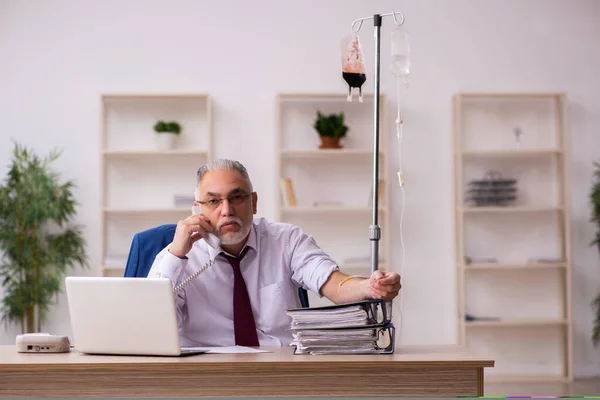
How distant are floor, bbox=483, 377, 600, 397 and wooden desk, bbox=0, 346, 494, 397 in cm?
354

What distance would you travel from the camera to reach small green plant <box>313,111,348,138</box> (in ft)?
19.7

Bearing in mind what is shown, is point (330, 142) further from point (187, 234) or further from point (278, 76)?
point (187, 234)

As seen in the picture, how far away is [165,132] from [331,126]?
3.90 ft

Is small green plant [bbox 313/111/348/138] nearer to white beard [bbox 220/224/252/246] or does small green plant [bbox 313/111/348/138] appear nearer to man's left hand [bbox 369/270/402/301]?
white beard [bbox 220/224/252/246]

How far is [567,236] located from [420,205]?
1.08 m

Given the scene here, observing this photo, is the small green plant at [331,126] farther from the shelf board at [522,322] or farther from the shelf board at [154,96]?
the shelf board at [522,322]

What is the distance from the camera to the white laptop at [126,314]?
2189 mm

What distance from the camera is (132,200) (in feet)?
20.3

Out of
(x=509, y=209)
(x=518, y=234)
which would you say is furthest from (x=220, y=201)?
(x=518, y=234)

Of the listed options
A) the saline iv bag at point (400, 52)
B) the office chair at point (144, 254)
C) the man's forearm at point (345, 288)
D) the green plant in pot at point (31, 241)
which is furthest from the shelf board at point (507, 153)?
the man's forearm at point (345, 288)

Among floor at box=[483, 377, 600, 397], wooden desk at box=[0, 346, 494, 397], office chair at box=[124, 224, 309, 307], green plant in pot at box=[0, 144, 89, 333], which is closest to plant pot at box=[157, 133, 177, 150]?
green plant in pot at box=[0, 144, 89, 333]

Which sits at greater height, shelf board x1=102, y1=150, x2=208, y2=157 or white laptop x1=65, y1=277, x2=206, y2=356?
shelf board x1=102, y1=150, x2=208, y2=157

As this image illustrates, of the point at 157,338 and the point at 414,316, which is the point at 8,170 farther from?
the point at 157,338

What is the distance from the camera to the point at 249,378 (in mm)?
2064
